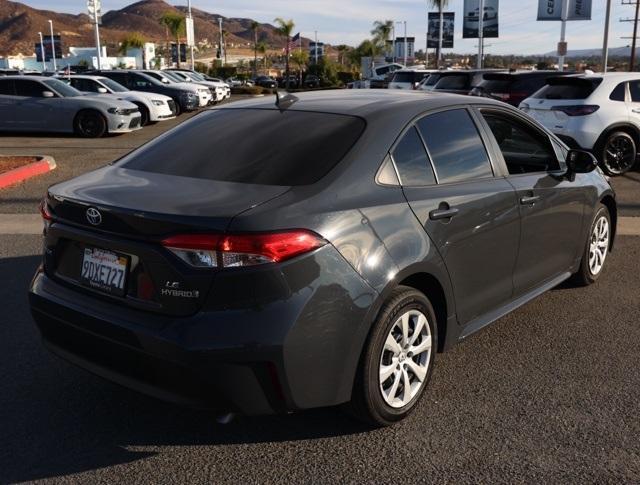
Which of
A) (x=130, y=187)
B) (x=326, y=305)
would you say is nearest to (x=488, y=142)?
(x=326, y=305)

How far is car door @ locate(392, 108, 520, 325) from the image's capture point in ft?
11.6

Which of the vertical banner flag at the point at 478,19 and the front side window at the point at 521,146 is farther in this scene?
the vertical banner flag at the point at 478,19

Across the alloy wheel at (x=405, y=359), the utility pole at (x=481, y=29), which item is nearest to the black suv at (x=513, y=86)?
the alloy wheel at (x=405, y=359)

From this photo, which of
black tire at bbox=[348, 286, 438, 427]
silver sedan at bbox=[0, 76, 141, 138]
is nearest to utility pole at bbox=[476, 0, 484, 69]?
silver sedan at bbox=[0, 76, 141, 138]

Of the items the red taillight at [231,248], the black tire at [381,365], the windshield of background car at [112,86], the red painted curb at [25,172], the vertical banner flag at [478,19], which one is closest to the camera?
the red taillight at [231,248]

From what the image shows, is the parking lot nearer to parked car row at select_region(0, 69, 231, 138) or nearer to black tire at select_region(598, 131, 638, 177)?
black tire at select_region(598, 131, 638, 177)

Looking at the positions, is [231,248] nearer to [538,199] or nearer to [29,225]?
[538,199]

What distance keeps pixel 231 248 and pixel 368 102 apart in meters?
1.49

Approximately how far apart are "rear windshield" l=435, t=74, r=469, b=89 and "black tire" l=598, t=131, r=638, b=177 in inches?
285

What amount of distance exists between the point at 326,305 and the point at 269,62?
464ft

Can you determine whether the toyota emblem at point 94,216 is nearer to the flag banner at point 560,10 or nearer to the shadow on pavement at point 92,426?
the shadow on pavement at point 92,426

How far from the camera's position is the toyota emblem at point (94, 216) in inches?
121

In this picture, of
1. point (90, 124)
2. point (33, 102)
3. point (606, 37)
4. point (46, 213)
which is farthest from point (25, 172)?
point (606, 37)

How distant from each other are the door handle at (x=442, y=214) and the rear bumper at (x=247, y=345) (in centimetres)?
65
